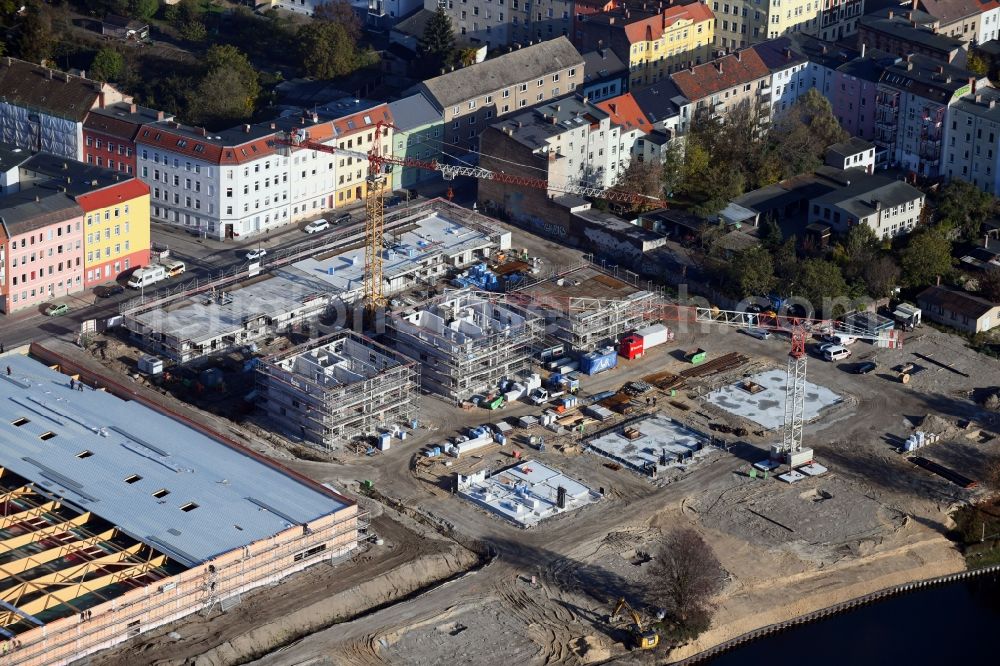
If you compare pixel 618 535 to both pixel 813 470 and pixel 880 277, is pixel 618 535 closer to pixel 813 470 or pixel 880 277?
pixel 813 470

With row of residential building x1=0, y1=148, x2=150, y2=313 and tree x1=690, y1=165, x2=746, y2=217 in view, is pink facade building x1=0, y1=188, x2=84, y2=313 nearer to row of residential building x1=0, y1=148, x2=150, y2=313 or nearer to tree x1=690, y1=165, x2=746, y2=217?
row of residential building x1=0, y1=148, x2=150, y2=313

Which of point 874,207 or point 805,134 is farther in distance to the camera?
point 805,134

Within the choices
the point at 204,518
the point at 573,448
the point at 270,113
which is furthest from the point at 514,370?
the point at 270,113

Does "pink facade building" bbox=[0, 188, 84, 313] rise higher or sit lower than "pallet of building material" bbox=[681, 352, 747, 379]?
higher

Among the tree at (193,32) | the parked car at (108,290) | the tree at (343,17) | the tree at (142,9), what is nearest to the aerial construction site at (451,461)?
the parked car at (108,290)

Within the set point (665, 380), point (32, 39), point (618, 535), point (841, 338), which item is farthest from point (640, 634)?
point (32, 39)

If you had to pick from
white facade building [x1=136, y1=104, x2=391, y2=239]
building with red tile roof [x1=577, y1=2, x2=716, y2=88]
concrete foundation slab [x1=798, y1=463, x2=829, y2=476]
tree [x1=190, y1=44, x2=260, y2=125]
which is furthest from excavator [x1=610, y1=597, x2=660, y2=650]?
building with red tile roof [x1=577, y1=2, x2=716, y2=88]
